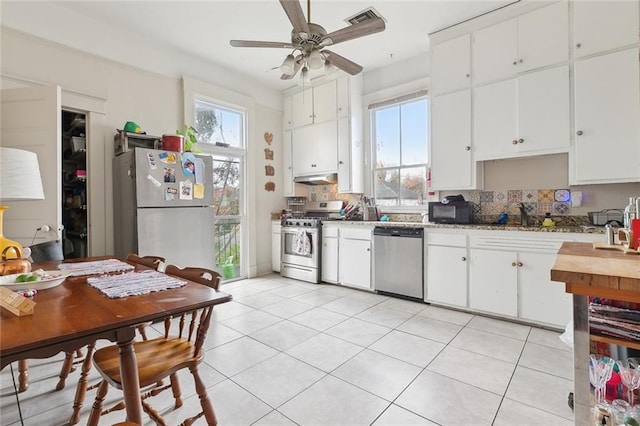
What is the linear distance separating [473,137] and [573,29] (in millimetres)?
1185

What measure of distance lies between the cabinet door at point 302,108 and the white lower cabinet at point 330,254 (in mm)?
1846

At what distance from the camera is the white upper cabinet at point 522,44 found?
280 cm

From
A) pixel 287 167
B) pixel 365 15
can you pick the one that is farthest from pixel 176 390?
pixel 287 167

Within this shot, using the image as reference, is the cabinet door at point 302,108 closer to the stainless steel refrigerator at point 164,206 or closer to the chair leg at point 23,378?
the stainless steel refrigerator at point 164,206

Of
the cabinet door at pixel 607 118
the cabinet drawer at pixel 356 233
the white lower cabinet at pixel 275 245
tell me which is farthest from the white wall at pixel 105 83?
the cabinet door at pixel 607 118

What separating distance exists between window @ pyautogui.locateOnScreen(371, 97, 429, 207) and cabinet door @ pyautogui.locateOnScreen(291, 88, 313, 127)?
41.5 inches

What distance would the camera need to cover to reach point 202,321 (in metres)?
1.43

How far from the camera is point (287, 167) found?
5254 millimetres

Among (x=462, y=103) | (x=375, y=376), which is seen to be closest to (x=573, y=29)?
(x=462, y=103)

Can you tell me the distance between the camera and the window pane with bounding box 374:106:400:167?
14.1 ft

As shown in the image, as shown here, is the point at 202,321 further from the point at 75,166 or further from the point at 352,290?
the point at 75,166

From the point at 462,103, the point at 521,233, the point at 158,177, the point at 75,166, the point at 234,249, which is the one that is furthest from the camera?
the point at 234,249

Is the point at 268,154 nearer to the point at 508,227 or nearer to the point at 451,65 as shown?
the point at 451,65

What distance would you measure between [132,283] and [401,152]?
3687 millimetres
